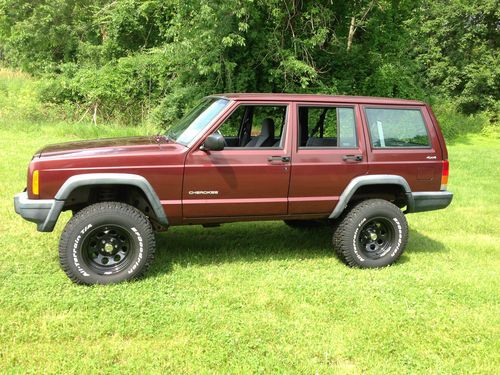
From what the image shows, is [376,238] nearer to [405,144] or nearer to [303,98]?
[405,144]

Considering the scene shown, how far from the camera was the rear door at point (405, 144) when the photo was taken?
5566 mm

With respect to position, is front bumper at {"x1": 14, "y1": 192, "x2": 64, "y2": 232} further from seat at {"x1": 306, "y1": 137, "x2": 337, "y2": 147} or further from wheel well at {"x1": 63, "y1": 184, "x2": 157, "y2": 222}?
seat at {"x1": 306, "y1": 137, "x2": 337, "y2": 147}

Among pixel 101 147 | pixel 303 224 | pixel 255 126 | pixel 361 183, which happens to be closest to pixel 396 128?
pixel 361 183

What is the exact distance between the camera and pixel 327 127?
5.84 m

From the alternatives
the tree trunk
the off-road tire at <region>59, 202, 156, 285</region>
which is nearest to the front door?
the off-road tire at <region>59, 202, 156, 285</region>

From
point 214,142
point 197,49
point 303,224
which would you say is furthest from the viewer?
point 197,49

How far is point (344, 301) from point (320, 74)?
590 inches

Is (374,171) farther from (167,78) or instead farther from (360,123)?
(167,78)

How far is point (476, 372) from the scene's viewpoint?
12.0 ft

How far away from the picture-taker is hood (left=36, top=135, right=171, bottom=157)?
15.6 feet

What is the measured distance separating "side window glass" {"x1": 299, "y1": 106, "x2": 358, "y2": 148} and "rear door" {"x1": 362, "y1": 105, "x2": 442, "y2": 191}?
0.18 meters

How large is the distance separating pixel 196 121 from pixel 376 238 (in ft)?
7.84

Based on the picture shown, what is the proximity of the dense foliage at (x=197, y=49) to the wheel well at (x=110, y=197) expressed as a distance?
10.7 metres

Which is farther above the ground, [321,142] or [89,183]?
[321,142]
